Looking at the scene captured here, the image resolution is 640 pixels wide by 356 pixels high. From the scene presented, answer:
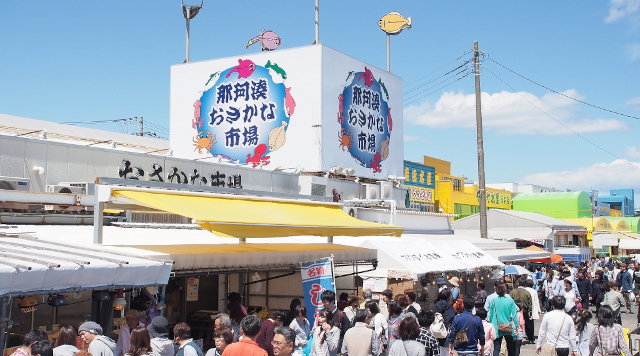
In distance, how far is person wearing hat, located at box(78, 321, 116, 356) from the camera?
22.5 ft

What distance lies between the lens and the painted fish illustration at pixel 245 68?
24.5 m

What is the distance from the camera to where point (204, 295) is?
14539 millimetres

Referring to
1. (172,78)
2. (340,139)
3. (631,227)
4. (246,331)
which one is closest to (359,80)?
(340,139)

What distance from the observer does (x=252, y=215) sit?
10.6 meters

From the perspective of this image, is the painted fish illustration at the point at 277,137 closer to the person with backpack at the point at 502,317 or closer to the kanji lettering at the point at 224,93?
the kanji lettering at the point at 224,93

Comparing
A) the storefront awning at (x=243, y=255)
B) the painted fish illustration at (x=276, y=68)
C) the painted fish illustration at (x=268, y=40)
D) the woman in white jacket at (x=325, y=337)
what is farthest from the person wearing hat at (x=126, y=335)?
the painted fish illustration at (x=268, y=40)

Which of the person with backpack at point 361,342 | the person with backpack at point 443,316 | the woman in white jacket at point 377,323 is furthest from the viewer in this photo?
the woman in white jacket at point 377,323

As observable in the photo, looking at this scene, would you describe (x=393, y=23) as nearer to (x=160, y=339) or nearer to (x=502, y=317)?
(x=502, y=317)

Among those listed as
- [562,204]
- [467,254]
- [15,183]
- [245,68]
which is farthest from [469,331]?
[562,204]

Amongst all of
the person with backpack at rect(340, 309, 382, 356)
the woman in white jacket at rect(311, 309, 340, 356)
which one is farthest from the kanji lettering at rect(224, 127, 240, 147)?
the person with backpack at rect(340, 309, 382, 356)

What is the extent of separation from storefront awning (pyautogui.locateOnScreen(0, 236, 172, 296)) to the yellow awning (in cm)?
93

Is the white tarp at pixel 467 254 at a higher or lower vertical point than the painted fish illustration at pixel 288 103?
lower

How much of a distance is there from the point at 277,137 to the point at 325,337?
52.1 feet

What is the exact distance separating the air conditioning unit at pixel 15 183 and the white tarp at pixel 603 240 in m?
35.6
